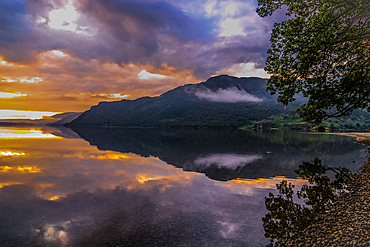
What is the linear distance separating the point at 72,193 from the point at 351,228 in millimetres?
20796

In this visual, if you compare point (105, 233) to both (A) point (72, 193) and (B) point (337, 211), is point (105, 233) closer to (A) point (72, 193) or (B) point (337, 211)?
(A) point (72, 193)

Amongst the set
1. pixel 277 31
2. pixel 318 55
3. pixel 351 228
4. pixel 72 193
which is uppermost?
pixel 277 31

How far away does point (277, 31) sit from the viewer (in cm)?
1692

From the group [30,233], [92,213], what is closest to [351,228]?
[92,213]

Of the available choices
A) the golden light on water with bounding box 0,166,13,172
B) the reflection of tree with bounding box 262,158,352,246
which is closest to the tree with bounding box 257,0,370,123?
the reflection of tree with bounding box 262,158,352,246

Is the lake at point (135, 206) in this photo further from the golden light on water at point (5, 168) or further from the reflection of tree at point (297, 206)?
the golden light on water at point (5, 168)

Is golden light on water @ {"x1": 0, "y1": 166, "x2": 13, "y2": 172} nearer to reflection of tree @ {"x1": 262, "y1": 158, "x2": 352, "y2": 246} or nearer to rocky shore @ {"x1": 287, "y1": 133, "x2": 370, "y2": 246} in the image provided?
reflection of tree @ {"x1": 262, "y1": 158, "x2": 352, "y2": 246}

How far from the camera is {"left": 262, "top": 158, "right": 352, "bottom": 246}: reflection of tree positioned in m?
11.6

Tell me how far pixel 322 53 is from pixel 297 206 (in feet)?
39.1

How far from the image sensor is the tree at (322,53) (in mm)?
15094

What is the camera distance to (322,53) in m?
16.8

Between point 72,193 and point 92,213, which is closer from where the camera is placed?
point 92,213

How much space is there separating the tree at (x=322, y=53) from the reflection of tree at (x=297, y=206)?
650 cm

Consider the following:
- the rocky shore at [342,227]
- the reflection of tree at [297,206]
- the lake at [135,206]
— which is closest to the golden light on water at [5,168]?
the lake at [135,206]
